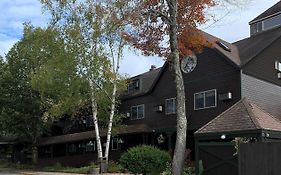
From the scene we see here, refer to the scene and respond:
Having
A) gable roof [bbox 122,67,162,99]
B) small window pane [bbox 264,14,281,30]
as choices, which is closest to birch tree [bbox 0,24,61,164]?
gable roof [bbox 122,67,162,99]

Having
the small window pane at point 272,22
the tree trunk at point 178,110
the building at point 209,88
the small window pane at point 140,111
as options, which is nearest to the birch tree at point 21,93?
the building at point 209,88

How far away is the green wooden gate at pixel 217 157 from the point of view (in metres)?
19.9

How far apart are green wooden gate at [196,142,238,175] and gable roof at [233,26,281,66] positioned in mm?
11866

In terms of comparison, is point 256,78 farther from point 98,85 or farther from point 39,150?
point 39,150

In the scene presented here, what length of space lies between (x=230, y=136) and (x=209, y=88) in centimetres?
1322

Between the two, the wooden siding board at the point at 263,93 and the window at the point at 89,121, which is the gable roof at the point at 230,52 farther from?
the window at the point at 89,121

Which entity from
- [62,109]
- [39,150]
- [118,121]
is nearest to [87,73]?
[62,109]

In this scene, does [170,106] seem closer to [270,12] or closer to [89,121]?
[270,12]

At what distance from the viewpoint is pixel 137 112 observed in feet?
141

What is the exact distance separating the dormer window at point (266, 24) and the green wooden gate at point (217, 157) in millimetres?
21173

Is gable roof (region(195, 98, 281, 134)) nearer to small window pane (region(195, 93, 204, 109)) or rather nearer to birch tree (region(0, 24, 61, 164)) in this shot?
small window pane (region(195, 93, 204, 109))

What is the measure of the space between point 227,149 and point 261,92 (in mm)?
13713

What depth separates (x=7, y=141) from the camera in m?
65.9

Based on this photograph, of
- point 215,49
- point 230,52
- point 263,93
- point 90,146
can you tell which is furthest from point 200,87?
point 90,146
